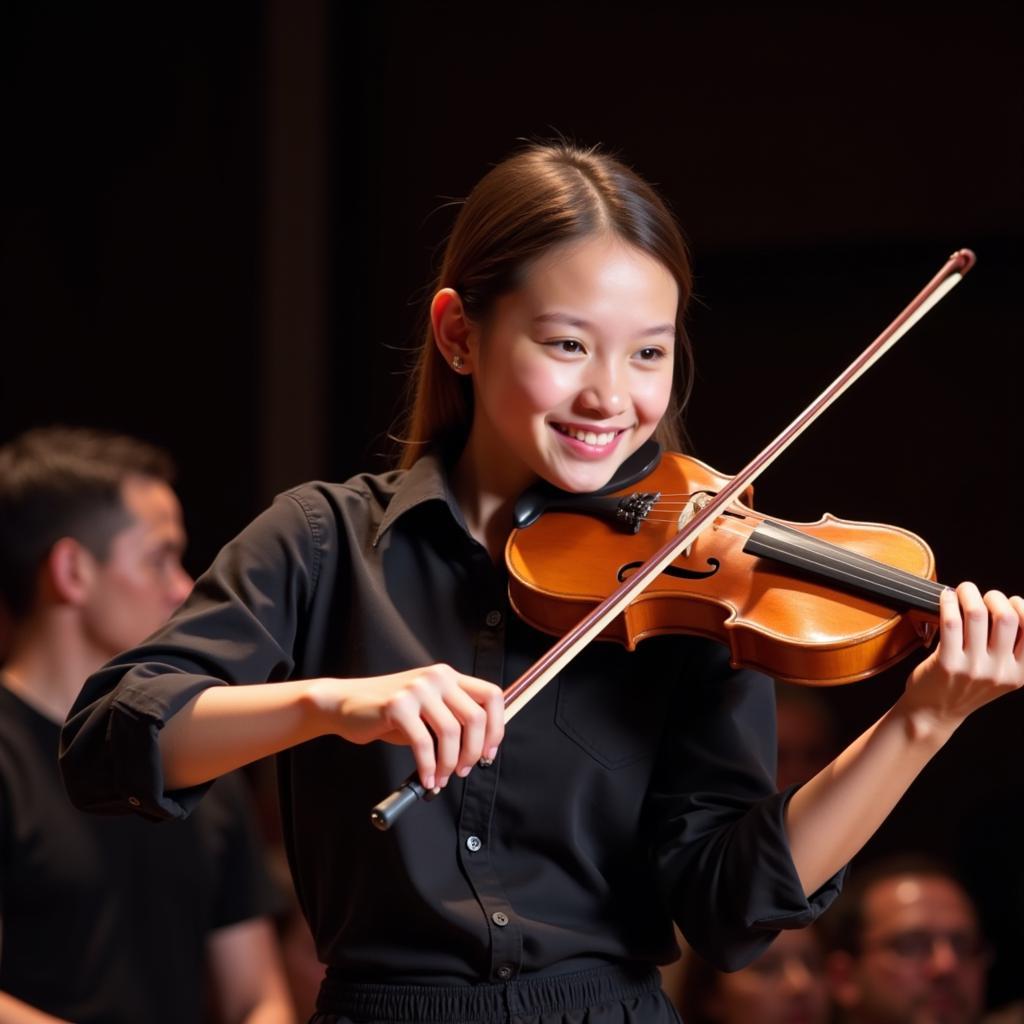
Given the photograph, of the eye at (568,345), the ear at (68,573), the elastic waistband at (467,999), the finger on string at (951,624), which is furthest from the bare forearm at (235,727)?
the ear at (68,573)

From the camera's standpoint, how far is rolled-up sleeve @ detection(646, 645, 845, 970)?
1.13 meters

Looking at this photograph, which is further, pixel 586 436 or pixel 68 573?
pixel 68 573

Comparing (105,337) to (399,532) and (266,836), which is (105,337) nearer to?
(266,836)

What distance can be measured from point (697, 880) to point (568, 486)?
30cm

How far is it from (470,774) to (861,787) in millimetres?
272

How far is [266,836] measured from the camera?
3.00 m

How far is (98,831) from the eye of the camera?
2.05 m

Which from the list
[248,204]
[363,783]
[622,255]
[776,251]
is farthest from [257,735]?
[248,204]

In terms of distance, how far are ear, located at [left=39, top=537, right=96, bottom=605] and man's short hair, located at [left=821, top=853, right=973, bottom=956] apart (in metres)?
1.21

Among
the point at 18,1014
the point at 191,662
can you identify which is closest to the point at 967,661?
the point at 191,662

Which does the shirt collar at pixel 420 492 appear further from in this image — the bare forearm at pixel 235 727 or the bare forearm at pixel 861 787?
the bare forearm at pixel 861 787

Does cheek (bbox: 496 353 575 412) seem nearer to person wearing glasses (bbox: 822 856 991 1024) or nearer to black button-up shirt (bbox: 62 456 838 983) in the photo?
black button-up shirt (bbox: 62 456 838 983)

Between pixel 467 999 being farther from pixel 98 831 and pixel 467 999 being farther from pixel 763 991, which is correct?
pixel 763 991

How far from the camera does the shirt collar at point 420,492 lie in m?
1.22
